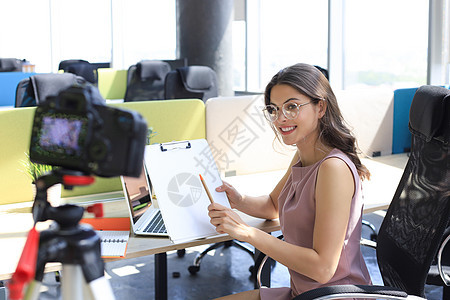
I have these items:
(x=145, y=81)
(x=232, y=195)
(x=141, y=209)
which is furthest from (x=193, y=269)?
(x=145, y=81)

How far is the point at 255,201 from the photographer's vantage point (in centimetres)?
190

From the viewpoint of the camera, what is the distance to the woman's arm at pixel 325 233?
1398 millimetres

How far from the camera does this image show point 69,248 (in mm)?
668

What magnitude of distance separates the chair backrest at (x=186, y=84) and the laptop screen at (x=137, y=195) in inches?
99.5

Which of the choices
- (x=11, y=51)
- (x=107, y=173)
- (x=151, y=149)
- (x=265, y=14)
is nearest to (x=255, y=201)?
(x=151, y=149)

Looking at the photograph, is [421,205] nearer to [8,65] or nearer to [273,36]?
[273,36]

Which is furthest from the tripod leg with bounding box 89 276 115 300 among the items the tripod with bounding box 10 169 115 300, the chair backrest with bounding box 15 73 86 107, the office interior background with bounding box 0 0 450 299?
the chair backrest with bounding box 15 73 86 107

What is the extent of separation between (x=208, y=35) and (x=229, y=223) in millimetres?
5373

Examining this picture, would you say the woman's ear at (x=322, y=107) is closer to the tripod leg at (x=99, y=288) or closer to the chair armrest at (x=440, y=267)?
the chair armrest at (x=440, y=267)

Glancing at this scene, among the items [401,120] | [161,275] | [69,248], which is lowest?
[161,275]

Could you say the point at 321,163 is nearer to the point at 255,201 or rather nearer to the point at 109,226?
the point at 255,201

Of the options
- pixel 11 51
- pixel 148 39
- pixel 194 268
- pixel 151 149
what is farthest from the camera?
pixel 11 51

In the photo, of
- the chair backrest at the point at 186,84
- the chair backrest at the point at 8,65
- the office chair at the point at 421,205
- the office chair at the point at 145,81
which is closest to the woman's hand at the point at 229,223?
the office chair at the point at 421,205

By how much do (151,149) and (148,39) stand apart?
26.7 feet
